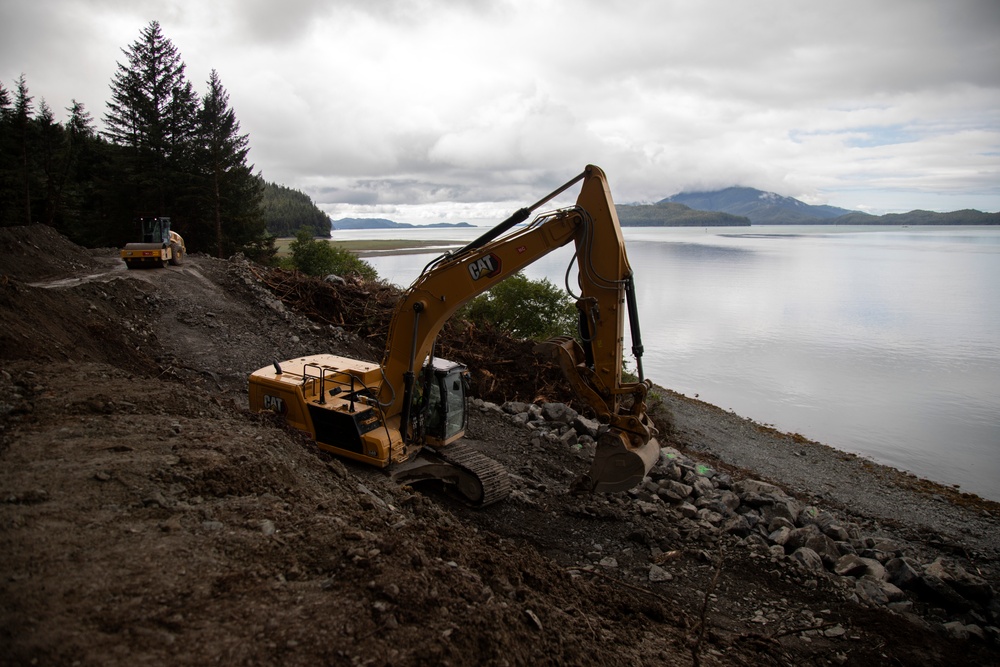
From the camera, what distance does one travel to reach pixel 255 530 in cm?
496

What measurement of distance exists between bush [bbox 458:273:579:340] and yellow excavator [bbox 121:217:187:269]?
352 inches

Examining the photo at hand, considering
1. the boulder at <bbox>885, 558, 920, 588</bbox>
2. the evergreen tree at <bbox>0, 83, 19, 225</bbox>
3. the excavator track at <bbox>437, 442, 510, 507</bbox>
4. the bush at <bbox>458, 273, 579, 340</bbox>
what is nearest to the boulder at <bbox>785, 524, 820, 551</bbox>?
the boulder at <bbox>885, 558, 920, 588</bbox>

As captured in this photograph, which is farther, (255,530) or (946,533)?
(946,533)

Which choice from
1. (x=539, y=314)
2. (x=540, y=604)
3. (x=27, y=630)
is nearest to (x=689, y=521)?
(x=540, y=604)

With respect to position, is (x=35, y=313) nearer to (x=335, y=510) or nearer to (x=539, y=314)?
(x=335, y=510)

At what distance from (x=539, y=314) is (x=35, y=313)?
1371 cm

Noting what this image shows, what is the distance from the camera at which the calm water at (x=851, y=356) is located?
19.6 metres

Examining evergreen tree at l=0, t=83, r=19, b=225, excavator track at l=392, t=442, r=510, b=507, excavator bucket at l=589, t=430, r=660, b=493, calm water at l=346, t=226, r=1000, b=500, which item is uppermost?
evergreen tree at l=0, t=83, r=19, b=225

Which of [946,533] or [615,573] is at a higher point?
[615,573]

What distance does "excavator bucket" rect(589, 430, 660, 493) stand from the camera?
6707 mm

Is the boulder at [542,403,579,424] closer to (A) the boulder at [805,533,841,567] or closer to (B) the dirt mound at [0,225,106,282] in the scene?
(A) the boulder at [805,533,841,567]

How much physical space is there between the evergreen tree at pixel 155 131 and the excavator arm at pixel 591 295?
28.9 metres

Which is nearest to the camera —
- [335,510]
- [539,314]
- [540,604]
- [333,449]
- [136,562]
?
[136,562]

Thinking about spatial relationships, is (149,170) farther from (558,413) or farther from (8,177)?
(558,413)
